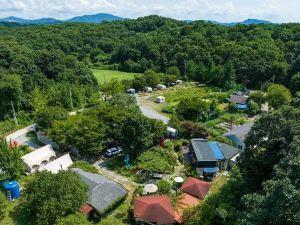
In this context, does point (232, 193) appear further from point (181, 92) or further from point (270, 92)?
point (181, 92)

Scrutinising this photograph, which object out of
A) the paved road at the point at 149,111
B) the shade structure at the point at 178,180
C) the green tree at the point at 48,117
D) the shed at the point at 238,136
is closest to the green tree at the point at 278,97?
the shed at the point at 238,136

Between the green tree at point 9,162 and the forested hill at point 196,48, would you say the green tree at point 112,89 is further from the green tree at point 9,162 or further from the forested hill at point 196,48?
the green tree at point 9,162

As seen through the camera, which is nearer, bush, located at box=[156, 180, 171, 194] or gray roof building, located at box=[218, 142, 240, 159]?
bush, located at box=[156, 180, 171, 194]

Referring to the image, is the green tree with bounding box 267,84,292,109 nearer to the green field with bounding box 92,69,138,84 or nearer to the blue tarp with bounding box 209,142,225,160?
the blue tarp with bounding box 209,142,225,160

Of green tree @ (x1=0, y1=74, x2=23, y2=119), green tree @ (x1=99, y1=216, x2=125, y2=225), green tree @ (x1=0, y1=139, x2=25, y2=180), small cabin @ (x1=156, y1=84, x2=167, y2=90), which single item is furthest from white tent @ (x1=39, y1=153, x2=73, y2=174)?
small cabin @ (x1=156, y1=84, x2=167, y2=90)

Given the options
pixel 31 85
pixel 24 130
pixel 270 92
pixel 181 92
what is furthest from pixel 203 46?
pixel 24 130

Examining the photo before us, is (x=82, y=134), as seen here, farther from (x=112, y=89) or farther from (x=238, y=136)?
(x=112, y=89)
